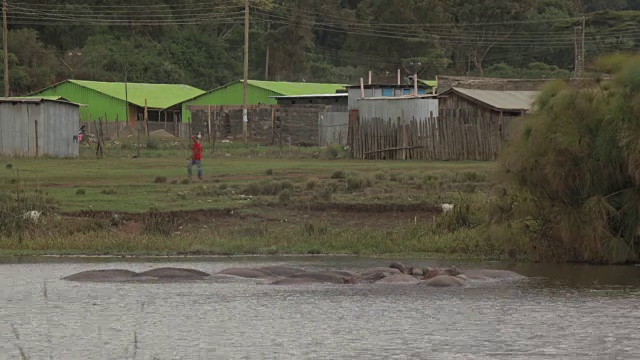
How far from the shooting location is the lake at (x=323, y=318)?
14023 mm

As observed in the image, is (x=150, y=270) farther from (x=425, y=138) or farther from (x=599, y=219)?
(x=425, y=138)

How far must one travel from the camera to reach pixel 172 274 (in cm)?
1973

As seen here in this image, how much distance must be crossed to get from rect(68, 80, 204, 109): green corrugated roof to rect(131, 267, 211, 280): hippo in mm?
55583

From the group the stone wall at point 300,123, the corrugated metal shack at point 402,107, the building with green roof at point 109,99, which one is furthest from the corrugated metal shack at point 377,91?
the building with green roof at point 109,99

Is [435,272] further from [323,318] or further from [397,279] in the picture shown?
[323,318]

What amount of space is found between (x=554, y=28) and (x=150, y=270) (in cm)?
7683

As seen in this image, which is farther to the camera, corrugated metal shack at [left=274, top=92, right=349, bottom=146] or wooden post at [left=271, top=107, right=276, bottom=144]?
corrugated metal shack at [left=274, top=92, right=349, bottom=146]

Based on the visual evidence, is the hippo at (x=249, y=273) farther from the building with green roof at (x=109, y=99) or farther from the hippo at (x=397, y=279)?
the building with green roof at (x=109, y=99)

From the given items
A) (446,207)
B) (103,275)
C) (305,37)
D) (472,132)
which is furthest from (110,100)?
(103,275)

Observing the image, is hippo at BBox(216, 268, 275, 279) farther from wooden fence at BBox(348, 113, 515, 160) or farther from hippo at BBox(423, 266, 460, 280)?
wooden fence at BBox(348, 113, 515, 160)

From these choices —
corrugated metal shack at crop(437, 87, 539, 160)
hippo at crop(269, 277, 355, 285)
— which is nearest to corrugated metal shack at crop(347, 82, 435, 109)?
corrugated metal shack at crop(437, 87, 539, 160)

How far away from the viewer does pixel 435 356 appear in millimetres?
13656

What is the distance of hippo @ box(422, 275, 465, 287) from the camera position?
62.3 feet

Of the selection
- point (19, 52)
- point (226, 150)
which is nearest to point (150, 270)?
point (226, 150)
